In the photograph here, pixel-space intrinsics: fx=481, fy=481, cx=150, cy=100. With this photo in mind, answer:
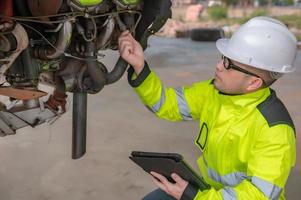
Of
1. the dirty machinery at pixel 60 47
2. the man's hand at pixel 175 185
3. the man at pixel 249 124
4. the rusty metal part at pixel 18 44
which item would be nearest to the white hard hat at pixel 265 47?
the man at pixel 249 124

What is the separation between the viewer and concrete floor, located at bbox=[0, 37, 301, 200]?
2.85 meters

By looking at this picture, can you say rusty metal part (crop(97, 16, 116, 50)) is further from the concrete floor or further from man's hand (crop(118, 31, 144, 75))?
the concrete floor

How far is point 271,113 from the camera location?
146cm

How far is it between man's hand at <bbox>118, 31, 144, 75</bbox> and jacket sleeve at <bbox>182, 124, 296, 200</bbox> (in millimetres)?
509

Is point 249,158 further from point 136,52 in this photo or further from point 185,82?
point 185,82

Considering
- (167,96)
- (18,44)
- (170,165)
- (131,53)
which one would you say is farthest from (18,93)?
(170,165)

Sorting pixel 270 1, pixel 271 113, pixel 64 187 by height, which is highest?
pixel 271 113

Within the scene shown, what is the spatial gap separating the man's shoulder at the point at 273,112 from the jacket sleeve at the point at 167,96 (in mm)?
283

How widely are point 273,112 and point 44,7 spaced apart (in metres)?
0.85

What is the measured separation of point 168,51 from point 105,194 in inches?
230

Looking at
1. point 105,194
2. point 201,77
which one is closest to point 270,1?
point 201,77

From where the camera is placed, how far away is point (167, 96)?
175cm

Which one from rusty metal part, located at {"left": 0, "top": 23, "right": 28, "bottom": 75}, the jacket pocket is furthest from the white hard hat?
rusty metal part, located at {"left": 0, "top": 23, "right": 28, "bottom": 75}

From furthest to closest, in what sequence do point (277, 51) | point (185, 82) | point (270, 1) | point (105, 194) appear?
1. point (270, 1)
2. point (185, 82)
3. point (105, 194)
4. point (277, 51)
